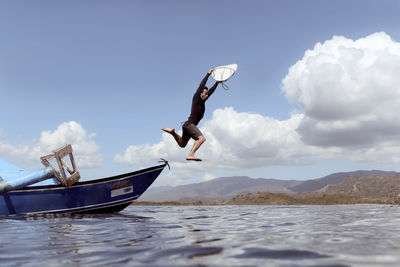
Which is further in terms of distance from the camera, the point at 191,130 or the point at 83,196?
the point at 83,196

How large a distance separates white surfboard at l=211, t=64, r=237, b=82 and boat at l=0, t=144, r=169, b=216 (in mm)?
3639

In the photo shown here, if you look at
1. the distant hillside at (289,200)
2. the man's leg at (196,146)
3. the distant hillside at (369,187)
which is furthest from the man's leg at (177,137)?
the distant hillside at (369,187)

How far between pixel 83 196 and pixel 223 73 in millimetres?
6456

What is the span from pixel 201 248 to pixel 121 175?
26.2ft

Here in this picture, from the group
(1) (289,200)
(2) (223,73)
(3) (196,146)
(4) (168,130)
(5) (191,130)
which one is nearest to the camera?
(3) (196,146)

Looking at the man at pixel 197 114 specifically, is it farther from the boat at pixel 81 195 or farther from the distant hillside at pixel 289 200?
the distant hillside at pixel 289 200

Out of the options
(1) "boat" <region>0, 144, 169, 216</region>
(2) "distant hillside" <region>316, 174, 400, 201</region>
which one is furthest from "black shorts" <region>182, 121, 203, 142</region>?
(2) "distant hillside" <region>316, 174, 400, 201</region>

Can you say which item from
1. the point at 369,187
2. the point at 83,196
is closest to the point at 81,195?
the point at 83,196

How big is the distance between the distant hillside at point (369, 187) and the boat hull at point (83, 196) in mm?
34670

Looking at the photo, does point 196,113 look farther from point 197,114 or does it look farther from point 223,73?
point 223,73

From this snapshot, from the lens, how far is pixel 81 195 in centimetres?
1101

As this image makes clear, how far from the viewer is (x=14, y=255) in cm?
366

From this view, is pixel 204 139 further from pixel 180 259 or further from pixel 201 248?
pixel 180 259

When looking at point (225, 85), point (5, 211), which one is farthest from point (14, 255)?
point (5, 211)
